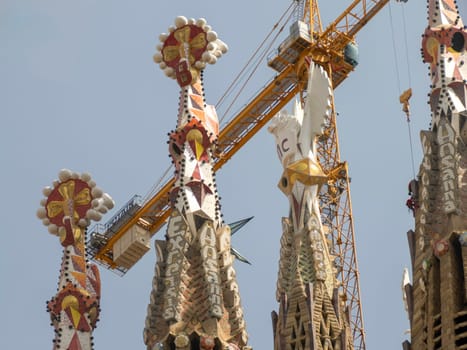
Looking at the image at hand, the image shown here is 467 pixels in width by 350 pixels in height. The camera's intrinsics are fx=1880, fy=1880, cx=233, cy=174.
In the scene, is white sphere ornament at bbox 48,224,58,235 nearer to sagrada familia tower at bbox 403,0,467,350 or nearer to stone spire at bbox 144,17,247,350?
stone spire at bbox 144,17,247,350

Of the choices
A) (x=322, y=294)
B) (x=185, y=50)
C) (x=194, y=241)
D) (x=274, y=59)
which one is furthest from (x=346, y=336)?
(x=274, y=59)

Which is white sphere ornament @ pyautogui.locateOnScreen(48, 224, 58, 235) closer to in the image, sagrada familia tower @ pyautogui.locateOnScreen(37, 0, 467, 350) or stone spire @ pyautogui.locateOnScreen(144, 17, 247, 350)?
sagrada familia tower @ pyautogui.locateOnScreen(37, 0, 467, 350)

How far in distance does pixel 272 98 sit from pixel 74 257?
58.4ft

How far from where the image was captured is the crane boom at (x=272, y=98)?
64.6 meters

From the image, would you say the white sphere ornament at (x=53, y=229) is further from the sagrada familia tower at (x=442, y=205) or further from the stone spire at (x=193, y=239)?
the sagrada familia tower at (x=442, y=205)

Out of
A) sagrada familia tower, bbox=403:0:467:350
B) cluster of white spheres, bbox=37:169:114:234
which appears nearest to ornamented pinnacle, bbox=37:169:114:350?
cluster of white spheres, bbox=37:169:114:234

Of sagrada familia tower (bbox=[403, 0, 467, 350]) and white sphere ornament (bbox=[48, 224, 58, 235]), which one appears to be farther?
white sphere ornament (bbox=[48, 224, 58, 235])

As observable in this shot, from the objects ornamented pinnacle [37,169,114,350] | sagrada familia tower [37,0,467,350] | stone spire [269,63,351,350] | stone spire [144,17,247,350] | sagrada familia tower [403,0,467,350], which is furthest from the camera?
ornamented pinnacle [37,169,114,350]

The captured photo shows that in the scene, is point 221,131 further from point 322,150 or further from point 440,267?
point 440,267

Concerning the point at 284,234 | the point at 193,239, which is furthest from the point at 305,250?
the point at 193,239

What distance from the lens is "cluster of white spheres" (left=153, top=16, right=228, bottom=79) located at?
51.8 meters

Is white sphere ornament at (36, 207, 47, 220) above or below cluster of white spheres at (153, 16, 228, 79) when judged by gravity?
below

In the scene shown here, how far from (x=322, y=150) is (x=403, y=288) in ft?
51.2

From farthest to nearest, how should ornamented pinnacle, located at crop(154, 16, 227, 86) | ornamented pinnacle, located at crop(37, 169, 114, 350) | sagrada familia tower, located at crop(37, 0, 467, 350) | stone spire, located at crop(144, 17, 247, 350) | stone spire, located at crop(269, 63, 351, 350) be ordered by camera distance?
ornamented pinnacle, located at crop(154, 16, 227, 86) → ornamented pinnacle, located at crop(37, 169, 114, 350) → stone spire, located at crop(269, 63, 351, 350) → stone spire, located at crop(144, 17, 247, 350) → sagrada familia tower, located at crop(37, 0, 467, 350)
